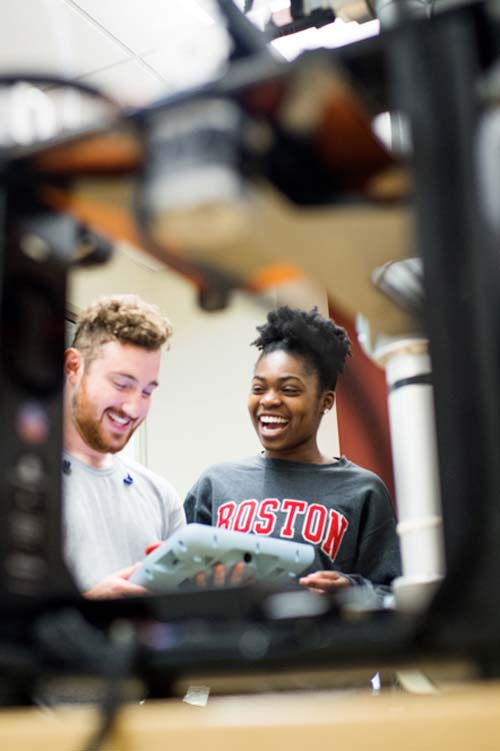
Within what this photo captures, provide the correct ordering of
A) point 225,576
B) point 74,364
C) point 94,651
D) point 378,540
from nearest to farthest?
1. point 94,651
2. point 225,576
3. point 74,364
4. point 378,540

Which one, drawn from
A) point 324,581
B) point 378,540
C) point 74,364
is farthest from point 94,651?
point 378,540

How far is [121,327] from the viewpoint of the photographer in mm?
1150

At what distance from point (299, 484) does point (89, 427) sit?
29 cm

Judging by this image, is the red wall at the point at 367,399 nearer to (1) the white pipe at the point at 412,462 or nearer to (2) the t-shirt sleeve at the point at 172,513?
(1) the white pipe at the point at 412,462

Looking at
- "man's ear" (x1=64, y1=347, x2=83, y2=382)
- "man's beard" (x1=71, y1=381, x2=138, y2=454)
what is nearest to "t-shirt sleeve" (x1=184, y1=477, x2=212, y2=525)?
"man's beard" (x1=71, y1=381, x2=138, y2=454)

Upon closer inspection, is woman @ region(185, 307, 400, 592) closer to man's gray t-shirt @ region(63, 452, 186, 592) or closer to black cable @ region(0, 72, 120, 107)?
man's gray t-shirt @ region(63, 452, 186, 592)

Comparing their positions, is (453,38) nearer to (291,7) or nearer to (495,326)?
(495,326)

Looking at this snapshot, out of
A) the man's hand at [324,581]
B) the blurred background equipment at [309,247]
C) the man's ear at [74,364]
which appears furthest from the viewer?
the man's ear at [74,364]

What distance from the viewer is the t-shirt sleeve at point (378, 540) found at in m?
1.08

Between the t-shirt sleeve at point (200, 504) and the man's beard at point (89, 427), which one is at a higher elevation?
the man's beard at point (89, 427)

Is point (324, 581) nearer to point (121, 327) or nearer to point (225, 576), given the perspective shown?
point (225, 576)

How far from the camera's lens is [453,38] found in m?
0.32

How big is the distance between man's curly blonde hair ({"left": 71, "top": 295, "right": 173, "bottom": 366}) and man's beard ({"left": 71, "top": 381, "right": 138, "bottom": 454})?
2.3 inches

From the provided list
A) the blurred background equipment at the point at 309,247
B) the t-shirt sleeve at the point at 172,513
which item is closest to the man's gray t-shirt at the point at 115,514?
the t-shirt sleeve at the point at 172,513
